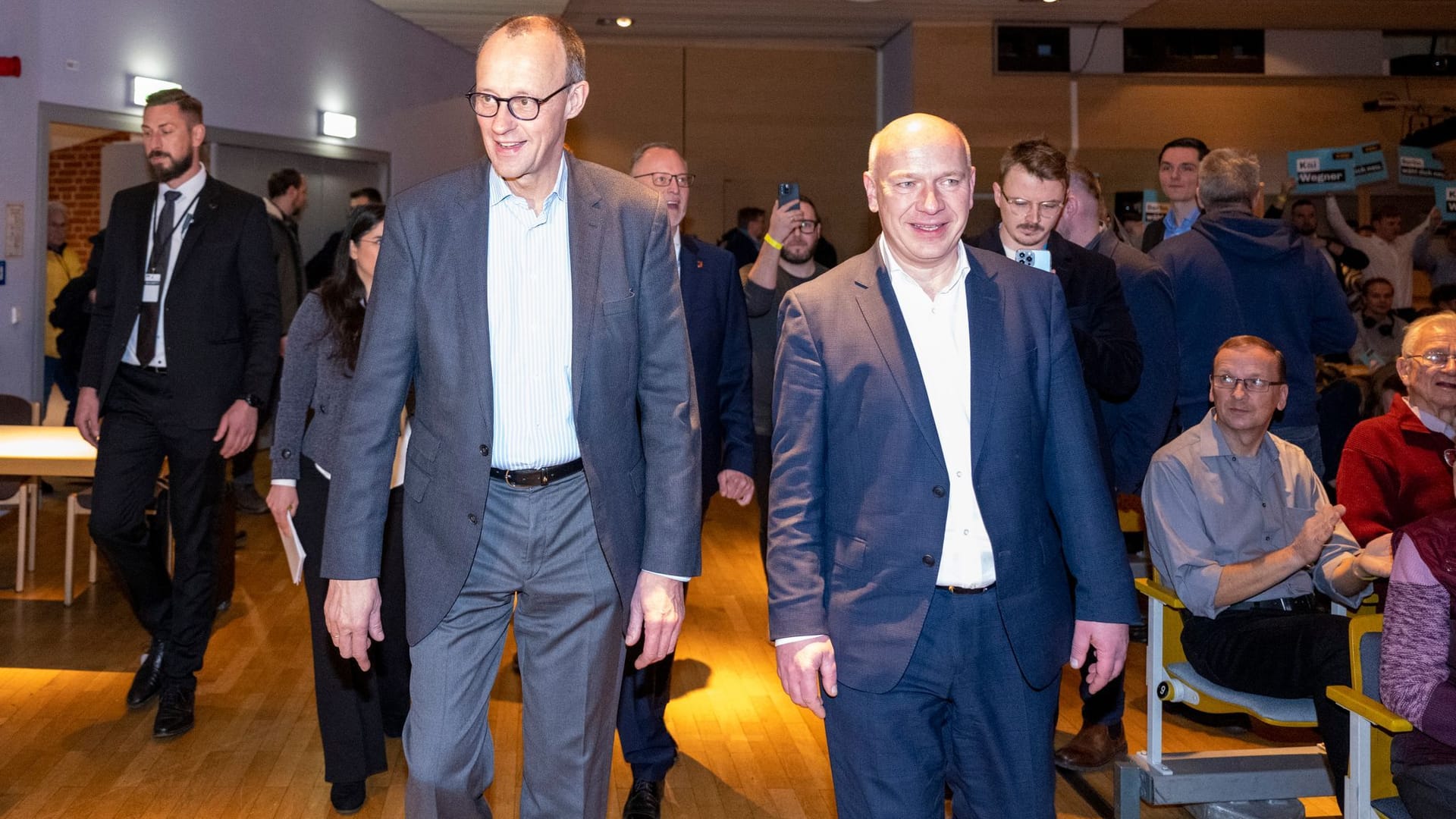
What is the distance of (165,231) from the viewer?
4.54 metres

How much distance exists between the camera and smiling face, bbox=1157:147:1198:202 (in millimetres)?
5793

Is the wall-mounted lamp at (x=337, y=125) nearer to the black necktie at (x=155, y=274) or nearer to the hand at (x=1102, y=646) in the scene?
the black necktie at (x=155, y=274)

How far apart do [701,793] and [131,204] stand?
8.93ft

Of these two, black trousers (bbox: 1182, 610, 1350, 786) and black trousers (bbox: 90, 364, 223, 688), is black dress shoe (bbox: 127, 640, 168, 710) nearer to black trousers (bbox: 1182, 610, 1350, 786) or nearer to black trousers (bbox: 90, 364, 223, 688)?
black trousers (bbox: 90, 364, 223, 688)

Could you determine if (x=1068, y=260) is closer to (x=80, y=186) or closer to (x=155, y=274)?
(x=155, y=274)

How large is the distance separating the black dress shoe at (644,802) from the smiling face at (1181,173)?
3505mm

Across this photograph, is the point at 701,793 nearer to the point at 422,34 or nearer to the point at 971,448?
the point at 971,448

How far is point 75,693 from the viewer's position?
4.95 metres

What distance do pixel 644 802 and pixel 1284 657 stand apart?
5.70 ft

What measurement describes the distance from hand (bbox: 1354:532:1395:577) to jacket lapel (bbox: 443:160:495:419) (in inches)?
88.0

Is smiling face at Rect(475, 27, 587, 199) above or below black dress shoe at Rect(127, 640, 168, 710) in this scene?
above

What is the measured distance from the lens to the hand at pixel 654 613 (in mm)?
2475

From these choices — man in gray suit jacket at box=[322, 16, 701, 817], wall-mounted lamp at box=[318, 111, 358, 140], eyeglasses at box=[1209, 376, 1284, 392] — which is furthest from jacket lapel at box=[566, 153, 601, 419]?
wall-mounted lamp at box=[318, 111, 358, 140]

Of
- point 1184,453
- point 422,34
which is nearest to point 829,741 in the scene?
point 1184,453
